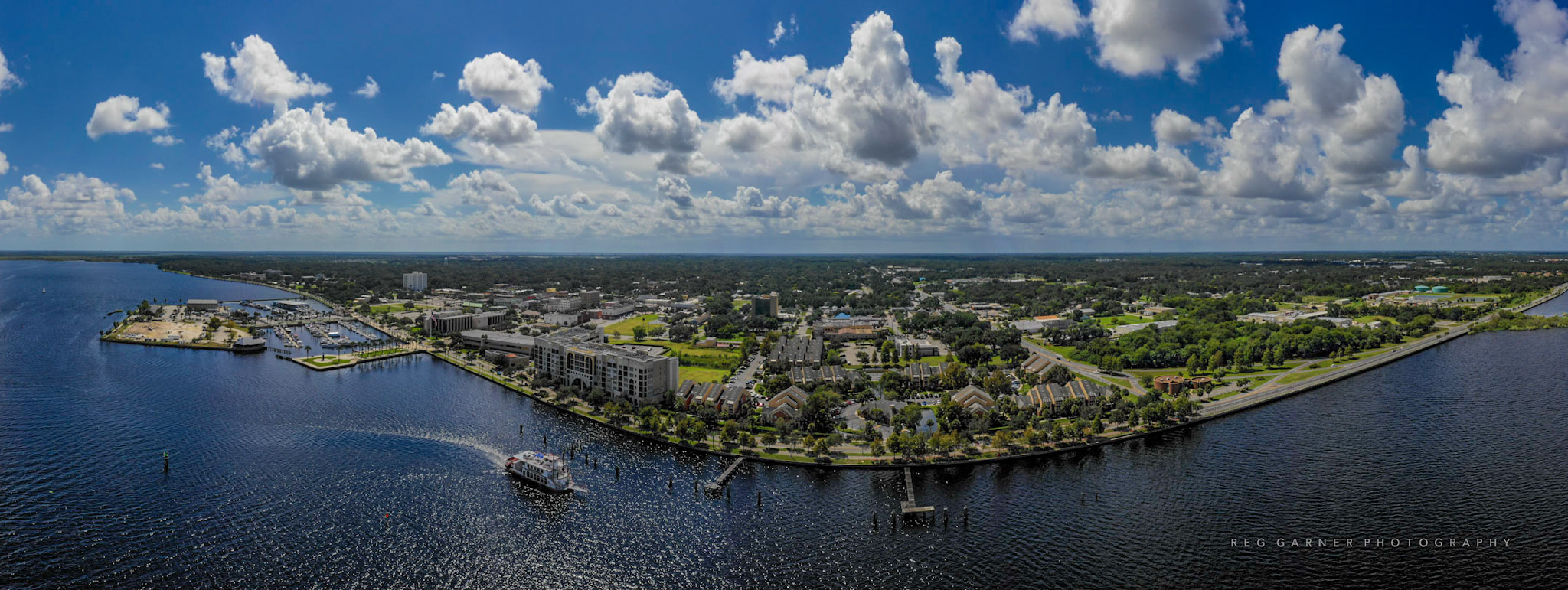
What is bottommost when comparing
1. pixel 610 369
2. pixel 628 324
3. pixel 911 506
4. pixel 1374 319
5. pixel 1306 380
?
pixel 911 506

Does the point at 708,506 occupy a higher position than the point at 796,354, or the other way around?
the point at 796,354

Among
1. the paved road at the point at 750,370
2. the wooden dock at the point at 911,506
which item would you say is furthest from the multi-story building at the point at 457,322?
the wooden dock at the point at 911,506

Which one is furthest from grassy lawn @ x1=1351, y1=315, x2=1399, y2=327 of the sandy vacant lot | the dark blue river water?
the sandy vacant lot

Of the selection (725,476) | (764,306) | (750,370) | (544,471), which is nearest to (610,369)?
(750,370)

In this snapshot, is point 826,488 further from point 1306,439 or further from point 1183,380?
point 1183,380

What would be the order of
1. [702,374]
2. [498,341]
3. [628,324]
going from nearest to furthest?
[702,374], [498,341], [628,324]

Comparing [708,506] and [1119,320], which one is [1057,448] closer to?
[708,506]

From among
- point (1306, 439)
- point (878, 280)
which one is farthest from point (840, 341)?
point (878, 280)
